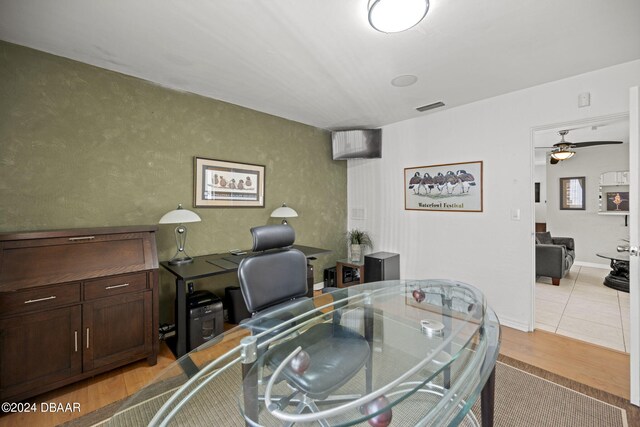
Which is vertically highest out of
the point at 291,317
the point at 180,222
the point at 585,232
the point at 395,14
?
the point at 395,14

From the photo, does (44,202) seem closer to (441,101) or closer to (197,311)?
(197,311)

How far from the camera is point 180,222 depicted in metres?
2.60

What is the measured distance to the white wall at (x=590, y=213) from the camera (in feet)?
17.4

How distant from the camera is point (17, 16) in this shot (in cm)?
176

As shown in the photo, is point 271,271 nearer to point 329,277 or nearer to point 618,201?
point 329,277

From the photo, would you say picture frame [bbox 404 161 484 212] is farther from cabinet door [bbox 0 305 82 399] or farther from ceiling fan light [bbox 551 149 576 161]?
cabinet door [bbox 0 305 82 399]

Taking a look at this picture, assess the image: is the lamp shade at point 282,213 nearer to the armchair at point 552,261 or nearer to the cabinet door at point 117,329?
the cabinet door at point 117,329

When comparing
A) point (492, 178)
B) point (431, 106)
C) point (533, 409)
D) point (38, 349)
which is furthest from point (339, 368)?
point (431, 106)

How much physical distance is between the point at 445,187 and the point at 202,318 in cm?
318

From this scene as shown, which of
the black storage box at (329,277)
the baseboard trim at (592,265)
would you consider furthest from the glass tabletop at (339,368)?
the baseboard trim at (592,265)

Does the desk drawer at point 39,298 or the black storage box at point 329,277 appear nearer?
the desk drawer at point 39,298

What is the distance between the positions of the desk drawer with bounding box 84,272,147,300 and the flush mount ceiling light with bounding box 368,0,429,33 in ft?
8.36

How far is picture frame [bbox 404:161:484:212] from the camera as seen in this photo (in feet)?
10.6

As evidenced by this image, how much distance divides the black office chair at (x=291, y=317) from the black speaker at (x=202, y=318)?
A: 2.92ft
